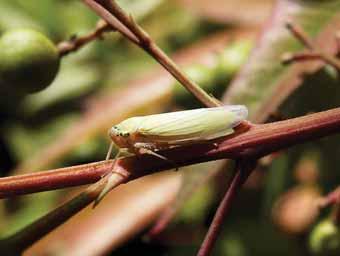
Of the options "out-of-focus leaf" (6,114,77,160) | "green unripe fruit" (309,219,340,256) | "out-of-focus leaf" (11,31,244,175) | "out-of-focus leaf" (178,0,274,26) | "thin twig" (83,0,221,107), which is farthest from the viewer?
"out-of-focus leaf" (6,114,77,160)

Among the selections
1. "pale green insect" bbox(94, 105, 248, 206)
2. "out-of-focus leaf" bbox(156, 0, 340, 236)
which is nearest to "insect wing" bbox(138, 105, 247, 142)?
"pale green insect" bbox(94, 105, 248, 206)

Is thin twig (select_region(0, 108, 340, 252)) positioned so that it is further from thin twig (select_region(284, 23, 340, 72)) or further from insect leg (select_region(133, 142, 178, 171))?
thin twig (select_region(284, 23, 340, 72))

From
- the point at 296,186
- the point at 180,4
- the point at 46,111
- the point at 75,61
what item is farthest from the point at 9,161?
the point at 296,186

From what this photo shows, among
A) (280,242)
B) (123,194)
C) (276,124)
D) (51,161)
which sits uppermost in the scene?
(276,124)

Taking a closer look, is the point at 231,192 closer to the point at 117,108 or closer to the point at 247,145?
the point at 247,145

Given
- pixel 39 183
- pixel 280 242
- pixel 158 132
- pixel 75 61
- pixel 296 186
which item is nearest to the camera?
pixel 39 183

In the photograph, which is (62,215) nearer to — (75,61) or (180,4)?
(180,4)

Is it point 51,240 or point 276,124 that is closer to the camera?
point 276,124
